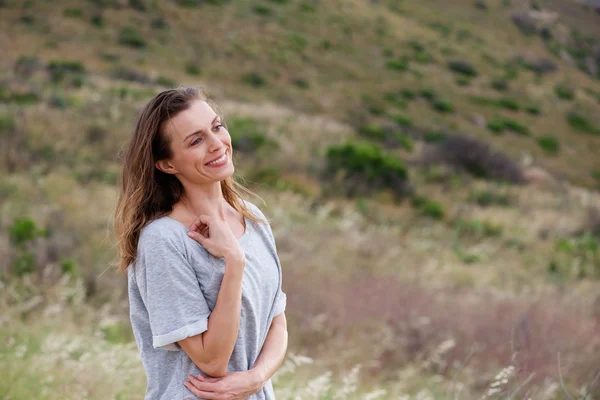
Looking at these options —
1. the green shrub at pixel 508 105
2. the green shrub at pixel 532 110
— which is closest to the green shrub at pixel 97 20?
the green shrub at pixel 508 105

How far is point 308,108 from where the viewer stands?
74.1 ft

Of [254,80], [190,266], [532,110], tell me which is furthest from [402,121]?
[190,266]

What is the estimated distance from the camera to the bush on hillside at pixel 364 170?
12867 mm

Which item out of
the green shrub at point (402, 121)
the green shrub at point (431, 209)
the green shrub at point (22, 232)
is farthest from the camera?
the green shrub at point (402, 121)

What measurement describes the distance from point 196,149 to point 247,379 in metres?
0.72

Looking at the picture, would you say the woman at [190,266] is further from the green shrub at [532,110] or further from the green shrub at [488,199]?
the green shrub at [532,110]

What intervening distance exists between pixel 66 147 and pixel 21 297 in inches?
246

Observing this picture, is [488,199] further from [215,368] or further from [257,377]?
[215,368]

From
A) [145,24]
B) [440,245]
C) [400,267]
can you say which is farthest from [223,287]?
[145,24]

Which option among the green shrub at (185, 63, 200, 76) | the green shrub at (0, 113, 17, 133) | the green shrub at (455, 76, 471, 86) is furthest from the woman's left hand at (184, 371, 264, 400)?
the green shrub at (455, 76, 471, 86)

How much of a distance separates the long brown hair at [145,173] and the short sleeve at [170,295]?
150 mm

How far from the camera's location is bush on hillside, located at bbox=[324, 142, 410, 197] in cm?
1287

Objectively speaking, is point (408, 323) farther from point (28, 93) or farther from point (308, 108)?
point (308, 108)

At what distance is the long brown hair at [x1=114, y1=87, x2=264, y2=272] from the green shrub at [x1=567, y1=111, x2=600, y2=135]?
30.5 metres
